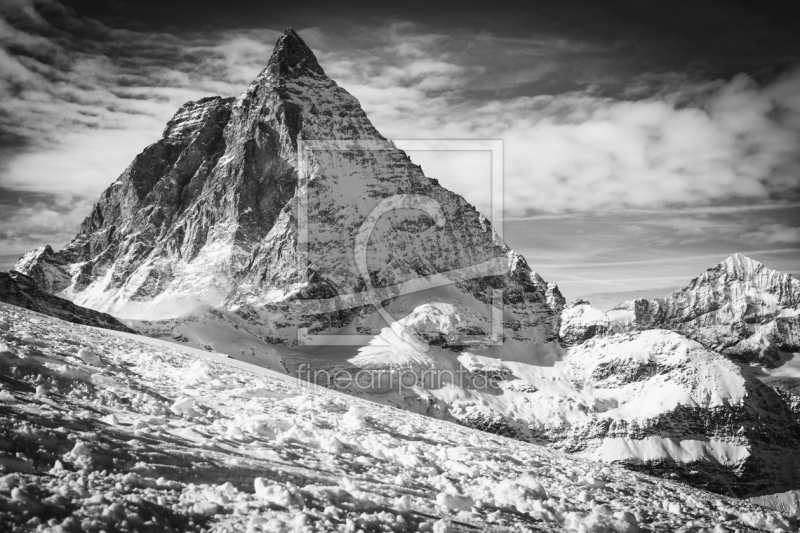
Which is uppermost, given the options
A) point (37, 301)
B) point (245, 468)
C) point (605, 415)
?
point (37, 301)

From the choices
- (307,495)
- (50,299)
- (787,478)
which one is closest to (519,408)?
(787,478)

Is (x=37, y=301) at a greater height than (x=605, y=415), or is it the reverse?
(x=37, y=301)

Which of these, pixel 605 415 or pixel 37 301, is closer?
pixel 37 301

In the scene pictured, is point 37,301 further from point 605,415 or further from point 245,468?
point 605,415

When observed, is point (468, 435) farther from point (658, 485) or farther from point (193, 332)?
point (193, 332)

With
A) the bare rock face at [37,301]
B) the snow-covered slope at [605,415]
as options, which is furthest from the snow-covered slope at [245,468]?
the snow-covered slope at [605,415]

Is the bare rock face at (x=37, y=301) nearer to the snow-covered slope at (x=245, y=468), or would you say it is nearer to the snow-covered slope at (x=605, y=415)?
the snow-covered slope at (x=605, y=415)

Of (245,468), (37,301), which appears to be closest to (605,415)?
(37,301)
